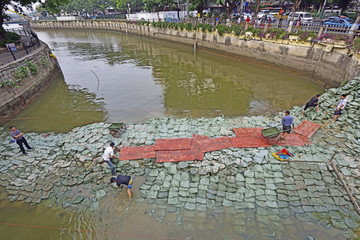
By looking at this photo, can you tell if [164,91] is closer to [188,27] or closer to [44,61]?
[44,61]

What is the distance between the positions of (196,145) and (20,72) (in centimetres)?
1486

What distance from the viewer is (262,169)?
7.14 m

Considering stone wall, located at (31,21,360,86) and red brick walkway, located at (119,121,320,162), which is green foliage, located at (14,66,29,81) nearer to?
red brick walkway, located at (119,121,320,162)

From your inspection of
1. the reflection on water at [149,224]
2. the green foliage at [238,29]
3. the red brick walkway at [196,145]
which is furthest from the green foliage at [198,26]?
the reflection on water at [149,224]

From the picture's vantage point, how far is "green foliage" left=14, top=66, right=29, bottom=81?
44.5ft

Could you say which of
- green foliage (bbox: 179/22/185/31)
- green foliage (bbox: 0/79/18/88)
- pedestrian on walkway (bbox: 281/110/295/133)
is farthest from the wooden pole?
green foliage (bbox: 179/22/185/31)

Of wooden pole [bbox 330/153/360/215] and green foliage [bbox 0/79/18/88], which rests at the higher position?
green foliage [bbox 0/79/18/88]

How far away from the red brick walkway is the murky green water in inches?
163

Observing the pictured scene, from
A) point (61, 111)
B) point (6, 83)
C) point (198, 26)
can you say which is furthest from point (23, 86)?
point (198, 26)

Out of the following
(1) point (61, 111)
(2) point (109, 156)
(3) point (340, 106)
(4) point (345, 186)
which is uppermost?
(3) point (340, 106)

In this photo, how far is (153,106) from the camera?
46.8 feet

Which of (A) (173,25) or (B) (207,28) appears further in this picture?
(A) (173,25)

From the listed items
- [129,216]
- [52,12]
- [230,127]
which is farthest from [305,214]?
[52,12]

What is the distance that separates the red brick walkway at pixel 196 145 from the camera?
7.92 m
